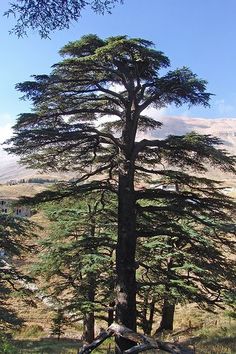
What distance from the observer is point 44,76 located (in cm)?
1180

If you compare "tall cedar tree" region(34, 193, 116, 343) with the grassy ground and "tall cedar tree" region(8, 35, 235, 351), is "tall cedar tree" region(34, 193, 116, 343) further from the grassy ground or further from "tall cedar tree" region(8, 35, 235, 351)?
"tall cedar tree" region(8, 35, 235, 351)

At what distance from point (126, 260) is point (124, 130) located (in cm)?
410

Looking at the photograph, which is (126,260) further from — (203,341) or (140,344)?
(203,341)

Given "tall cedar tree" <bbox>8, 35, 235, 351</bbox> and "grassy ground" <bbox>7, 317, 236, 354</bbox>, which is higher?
"tall cedar tree" <bbox>8, 35, 235, 351</bbox>

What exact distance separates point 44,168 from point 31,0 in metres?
7.65

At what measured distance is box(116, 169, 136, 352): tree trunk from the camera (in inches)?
444

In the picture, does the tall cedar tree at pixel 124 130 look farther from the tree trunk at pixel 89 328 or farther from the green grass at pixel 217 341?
the tree trunk at pixel 89 328

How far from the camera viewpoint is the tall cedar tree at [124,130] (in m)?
11.4

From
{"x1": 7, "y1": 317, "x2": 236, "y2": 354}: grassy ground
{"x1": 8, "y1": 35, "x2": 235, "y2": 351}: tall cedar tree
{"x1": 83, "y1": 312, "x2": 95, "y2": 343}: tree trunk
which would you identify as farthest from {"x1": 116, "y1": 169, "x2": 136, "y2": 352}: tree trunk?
{"x1": 83, "y1": 312, "x2": 95, "y2": 343}: tree trunk

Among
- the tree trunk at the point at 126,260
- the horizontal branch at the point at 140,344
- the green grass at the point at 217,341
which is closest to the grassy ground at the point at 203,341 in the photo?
the green grass at the point at 217,341

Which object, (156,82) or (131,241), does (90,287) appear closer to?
(131,241)

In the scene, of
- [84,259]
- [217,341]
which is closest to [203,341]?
[217,341]

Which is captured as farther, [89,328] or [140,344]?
[89,328]

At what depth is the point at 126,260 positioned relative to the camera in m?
11.6
